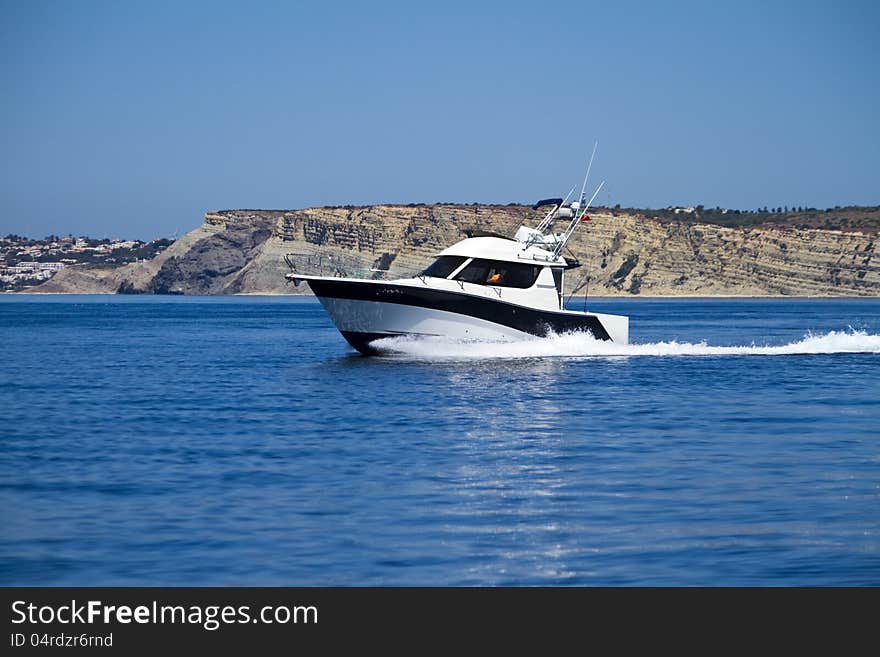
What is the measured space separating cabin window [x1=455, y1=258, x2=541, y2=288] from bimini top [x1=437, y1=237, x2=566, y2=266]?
18cm

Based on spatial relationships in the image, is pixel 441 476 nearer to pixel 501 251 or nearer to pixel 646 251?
pixel 501 251

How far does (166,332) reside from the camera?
61250mm

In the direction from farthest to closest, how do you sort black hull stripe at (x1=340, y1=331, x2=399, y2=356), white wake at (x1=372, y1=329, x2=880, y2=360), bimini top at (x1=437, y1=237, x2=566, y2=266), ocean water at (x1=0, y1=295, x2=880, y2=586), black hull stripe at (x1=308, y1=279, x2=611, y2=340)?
bimini top at (x1=437, y1=237, x2=566, y2=266) → black hull stripe at (x1=340, y1=331, x2=399, y2=356) → white wake at (x1=372, y1=329, x2=880, y2=360) → black hull stripe at (x1=308, y1=279, x2=611, y2=340) → ocean water at (x1=0, y1=295, x2=880, y2=586)

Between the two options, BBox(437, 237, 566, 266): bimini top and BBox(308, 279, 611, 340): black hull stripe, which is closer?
BBox(308, 279, 611, 340): black hull stripe

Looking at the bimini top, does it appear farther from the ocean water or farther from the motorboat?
the ocean water

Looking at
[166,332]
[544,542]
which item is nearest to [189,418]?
[544,542]

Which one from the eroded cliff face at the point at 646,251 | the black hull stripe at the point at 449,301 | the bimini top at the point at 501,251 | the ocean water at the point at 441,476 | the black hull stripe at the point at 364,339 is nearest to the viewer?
the ocean water at the point at 441,476

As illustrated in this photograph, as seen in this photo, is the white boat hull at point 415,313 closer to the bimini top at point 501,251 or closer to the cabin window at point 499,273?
the cabin window at point 499,273

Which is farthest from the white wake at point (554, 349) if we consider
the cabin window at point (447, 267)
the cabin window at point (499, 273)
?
the cabin window at point (447, 267)

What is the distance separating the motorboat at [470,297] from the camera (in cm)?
3400

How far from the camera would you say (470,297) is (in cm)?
3419

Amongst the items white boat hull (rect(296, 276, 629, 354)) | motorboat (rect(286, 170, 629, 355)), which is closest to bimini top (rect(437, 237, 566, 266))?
motorboat (rect(286, 170, 629, 355))

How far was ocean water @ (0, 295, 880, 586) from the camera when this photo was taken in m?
11.1
